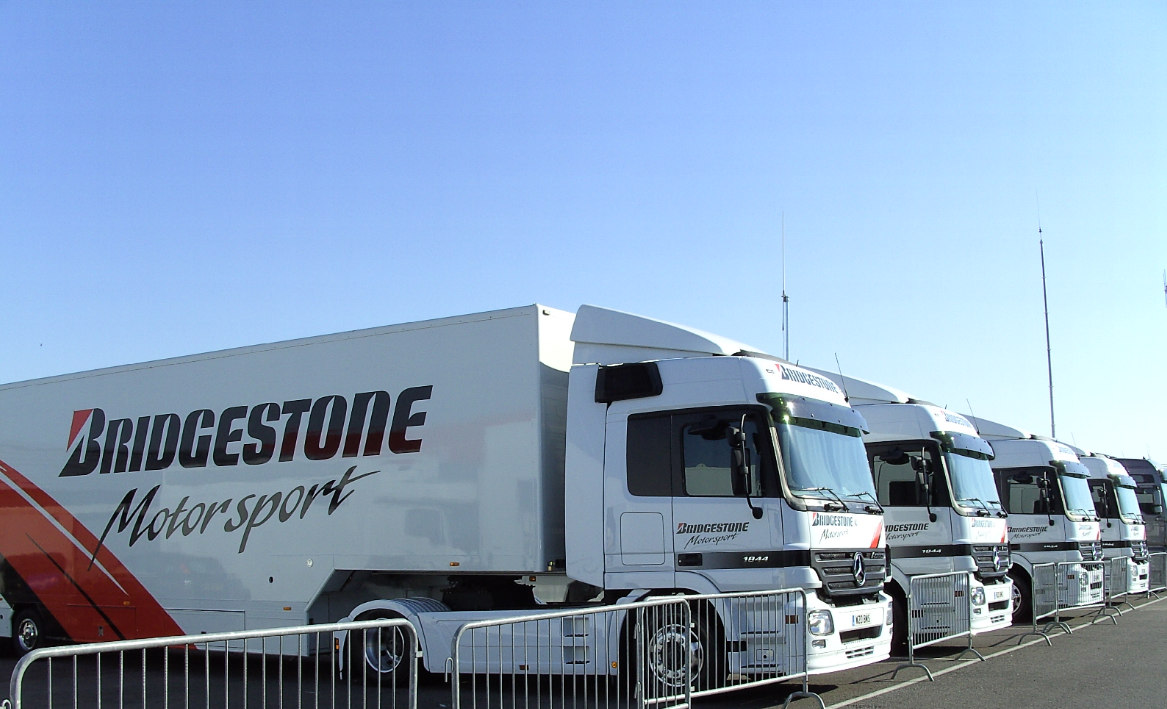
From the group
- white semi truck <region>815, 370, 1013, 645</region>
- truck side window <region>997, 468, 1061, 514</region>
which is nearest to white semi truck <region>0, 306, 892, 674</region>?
white semi truck <region>815, 370, 1013, 645</region>

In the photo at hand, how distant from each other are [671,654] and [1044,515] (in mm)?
12174

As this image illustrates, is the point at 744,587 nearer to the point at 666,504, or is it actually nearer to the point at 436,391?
the point at 666,504

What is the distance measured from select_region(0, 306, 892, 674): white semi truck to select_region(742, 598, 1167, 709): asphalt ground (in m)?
0.77

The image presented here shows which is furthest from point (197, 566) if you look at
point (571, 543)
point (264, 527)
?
point (571, 543)

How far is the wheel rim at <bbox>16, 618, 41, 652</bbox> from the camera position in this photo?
45.0ft

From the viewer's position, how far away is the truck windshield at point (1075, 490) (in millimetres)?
18781

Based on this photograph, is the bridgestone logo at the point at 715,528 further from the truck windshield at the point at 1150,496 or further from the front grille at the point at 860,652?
the truck windshield at the point at 1150,496

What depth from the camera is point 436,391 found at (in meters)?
11.0

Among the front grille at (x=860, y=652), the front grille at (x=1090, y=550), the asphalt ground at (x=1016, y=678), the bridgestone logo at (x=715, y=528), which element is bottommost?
the asphalt ground at (x=1016, y=678)

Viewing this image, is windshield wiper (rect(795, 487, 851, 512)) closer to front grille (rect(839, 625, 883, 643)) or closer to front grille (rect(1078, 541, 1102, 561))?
front grille (rect(839, 625, 883, 643))


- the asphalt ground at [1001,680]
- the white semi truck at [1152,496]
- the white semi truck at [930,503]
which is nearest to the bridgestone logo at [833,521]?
the asphalt ground at [1001,680]

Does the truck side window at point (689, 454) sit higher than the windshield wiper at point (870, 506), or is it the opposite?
the truck side window at point (689, 454)

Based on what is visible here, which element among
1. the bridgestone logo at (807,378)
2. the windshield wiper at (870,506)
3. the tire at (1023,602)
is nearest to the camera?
the bridgestone logo at (807,378)

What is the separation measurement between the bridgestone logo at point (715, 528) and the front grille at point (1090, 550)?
39.4ft
